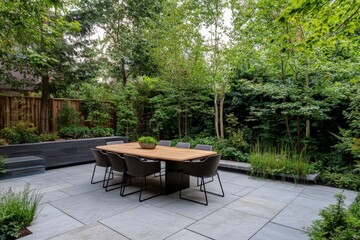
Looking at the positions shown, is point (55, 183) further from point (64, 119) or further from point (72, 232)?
point (64, 119)

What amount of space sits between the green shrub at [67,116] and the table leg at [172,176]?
14.0 feet

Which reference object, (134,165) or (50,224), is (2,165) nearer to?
(50,224)

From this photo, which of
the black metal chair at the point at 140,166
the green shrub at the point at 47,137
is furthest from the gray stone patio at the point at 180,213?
the green shrub at the point at 47,137

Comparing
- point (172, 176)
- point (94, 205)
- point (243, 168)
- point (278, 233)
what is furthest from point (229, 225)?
point (243, 168)

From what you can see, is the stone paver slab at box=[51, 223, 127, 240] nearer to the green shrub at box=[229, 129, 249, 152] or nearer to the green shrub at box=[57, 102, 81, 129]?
the green shrub at box=[229, 129, 249, 152]

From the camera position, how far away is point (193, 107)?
22.7 feet

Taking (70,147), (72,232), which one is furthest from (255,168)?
(70,147)

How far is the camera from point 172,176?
383 cm

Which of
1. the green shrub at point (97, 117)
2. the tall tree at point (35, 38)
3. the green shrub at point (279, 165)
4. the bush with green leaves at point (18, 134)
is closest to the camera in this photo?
the tall tree at point (35, 38)

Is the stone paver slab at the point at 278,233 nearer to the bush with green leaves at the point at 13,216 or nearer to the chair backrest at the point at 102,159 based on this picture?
the bush with green leaves at the point at 13,216

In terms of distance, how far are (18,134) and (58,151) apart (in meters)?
0.96

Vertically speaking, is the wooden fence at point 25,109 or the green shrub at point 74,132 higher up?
the wooden fence at point 25,109

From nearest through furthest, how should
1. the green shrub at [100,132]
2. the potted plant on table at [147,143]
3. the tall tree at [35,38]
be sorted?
1. the tall tree at [35,38]
2. the potted plant on table at [147,143]
3. the green shrub at [100,132]

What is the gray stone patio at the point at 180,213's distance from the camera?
2.42 meters
